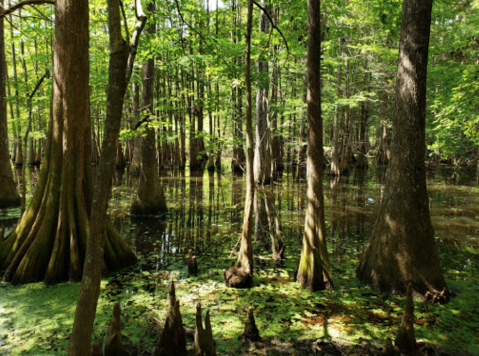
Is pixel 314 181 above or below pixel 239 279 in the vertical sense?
above

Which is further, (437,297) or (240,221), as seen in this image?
(240,221)

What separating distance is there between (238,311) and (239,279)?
0.75 meters

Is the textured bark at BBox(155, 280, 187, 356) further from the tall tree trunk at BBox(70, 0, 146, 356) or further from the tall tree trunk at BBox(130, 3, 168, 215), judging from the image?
the tall tree trunk at BBox(130, 3, 168, 215)

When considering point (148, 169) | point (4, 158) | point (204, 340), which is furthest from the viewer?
point (148, 169)

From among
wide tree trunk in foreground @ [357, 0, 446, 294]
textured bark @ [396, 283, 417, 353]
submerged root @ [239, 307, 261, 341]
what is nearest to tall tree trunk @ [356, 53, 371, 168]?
wide tree trunk in foreground @ [357, 0, 446, 294]

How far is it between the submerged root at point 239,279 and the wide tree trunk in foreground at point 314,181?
814mm

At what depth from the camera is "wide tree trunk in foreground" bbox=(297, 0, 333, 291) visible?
4.61 metres

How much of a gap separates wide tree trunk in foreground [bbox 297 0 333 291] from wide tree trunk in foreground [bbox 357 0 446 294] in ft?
2.76

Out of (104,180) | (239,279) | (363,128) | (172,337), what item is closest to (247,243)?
(239,279)

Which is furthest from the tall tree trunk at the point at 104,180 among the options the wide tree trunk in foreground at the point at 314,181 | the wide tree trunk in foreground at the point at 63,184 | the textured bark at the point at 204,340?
the wide tree trunk in foreground at the point at 314,181

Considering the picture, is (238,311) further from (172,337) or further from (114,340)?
(114,340)

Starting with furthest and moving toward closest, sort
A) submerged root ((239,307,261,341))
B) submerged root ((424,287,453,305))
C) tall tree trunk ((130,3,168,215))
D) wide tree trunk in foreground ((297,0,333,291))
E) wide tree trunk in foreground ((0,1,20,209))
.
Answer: tall tree trunk ((130,3,168,215)) < wide tree trunk in foreground ((0,1,20,209)) < wide tree trunk in foreground ((297,0,333,291)) < submerged root ((424,287,453,305)) < submerged root ((239,307,261,341))

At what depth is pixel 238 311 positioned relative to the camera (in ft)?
12.8

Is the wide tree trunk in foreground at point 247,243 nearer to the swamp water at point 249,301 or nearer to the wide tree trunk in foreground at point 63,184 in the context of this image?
the swamp water at point 249,301
